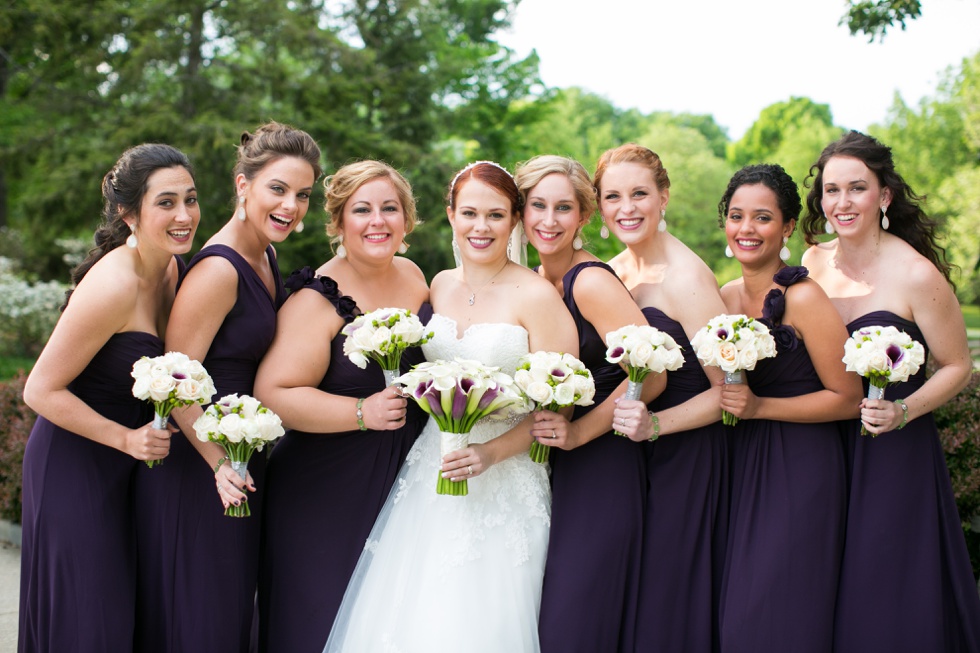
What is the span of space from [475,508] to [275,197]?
201cm

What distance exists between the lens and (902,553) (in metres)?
4.57

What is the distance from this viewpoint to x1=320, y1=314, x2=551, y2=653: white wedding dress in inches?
167

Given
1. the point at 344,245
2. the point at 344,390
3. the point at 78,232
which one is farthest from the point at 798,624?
the point at 78,232

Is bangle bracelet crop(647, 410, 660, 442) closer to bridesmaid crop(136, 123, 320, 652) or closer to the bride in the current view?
the bride

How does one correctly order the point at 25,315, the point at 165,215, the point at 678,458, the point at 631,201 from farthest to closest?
1. the point at 25,315
2. the point at 631,201
3. the point at 678,458
4. the point at 165,215

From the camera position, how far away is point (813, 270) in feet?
17.3

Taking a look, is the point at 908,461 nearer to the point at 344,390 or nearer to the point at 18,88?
the point at 344,390

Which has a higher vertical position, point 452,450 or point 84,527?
point 452,450

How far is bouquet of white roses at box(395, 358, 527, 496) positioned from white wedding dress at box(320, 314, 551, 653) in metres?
0.45

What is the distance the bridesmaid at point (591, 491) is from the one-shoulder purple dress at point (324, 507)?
36.2 inches

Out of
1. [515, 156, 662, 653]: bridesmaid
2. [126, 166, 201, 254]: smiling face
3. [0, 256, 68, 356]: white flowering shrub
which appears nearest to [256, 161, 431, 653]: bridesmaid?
[126, 166, 201, 254]: smiling face

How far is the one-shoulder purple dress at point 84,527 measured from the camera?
14.0 feet

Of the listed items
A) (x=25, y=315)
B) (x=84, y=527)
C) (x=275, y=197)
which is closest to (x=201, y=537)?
(x=84, y=527)

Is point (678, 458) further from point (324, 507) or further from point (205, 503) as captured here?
point (205, 503)
